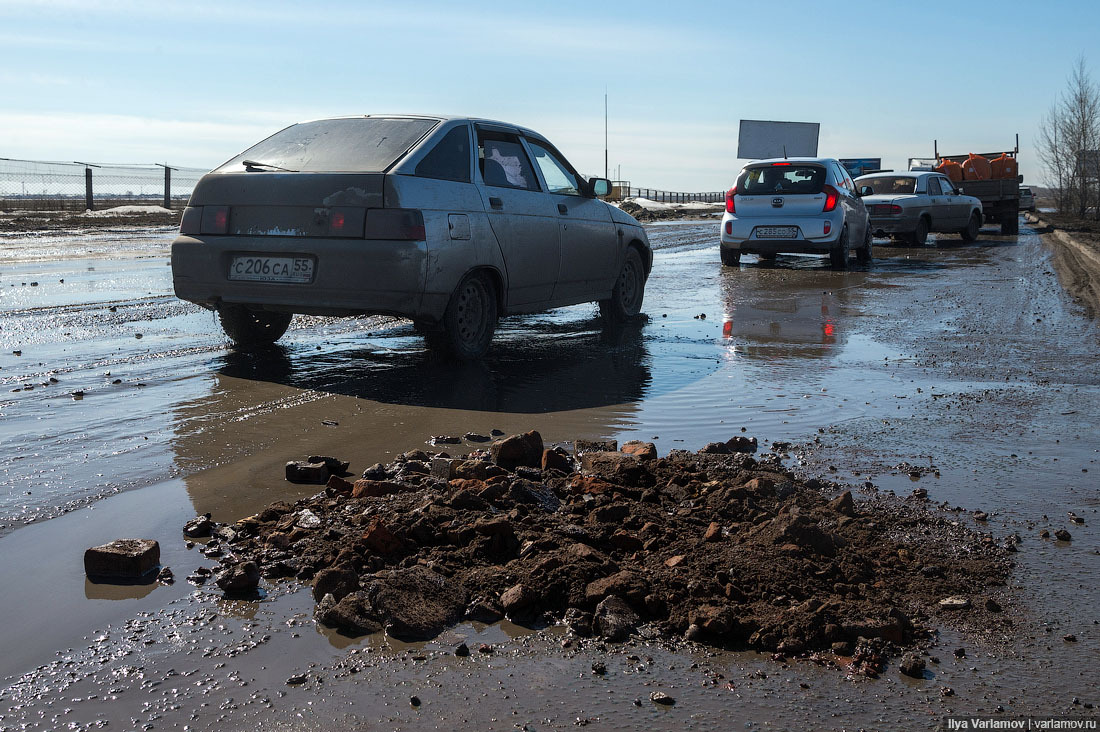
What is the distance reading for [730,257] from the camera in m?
17.1

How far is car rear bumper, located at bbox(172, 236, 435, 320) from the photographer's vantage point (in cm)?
652

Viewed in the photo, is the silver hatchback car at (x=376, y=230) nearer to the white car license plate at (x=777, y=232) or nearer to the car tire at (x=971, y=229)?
the white car license plate at (x=777, y=232)

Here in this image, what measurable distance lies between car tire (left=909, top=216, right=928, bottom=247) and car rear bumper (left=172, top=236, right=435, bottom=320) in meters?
18.7

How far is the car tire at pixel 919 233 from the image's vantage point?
914 inches

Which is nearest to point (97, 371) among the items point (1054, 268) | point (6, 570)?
point (6, 570)

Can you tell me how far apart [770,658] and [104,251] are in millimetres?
16365

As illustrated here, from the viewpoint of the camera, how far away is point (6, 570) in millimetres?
3416

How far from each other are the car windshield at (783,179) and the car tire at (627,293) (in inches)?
267

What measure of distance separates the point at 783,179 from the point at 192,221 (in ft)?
36.3

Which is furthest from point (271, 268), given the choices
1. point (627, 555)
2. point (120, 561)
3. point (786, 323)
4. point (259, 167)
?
point (786, 323)

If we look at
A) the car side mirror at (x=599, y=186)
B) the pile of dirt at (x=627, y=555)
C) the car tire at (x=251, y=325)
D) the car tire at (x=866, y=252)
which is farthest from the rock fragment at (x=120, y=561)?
the car tire at (x=866, y=252)

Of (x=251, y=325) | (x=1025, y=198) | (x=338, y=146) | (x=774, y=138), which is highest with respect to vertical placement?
(x=774, y=138)

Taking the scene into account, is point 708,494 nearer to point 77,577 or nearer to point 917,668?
point 917,668

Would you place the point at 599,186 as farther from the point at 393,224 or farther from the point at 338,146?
the point at 393,224
